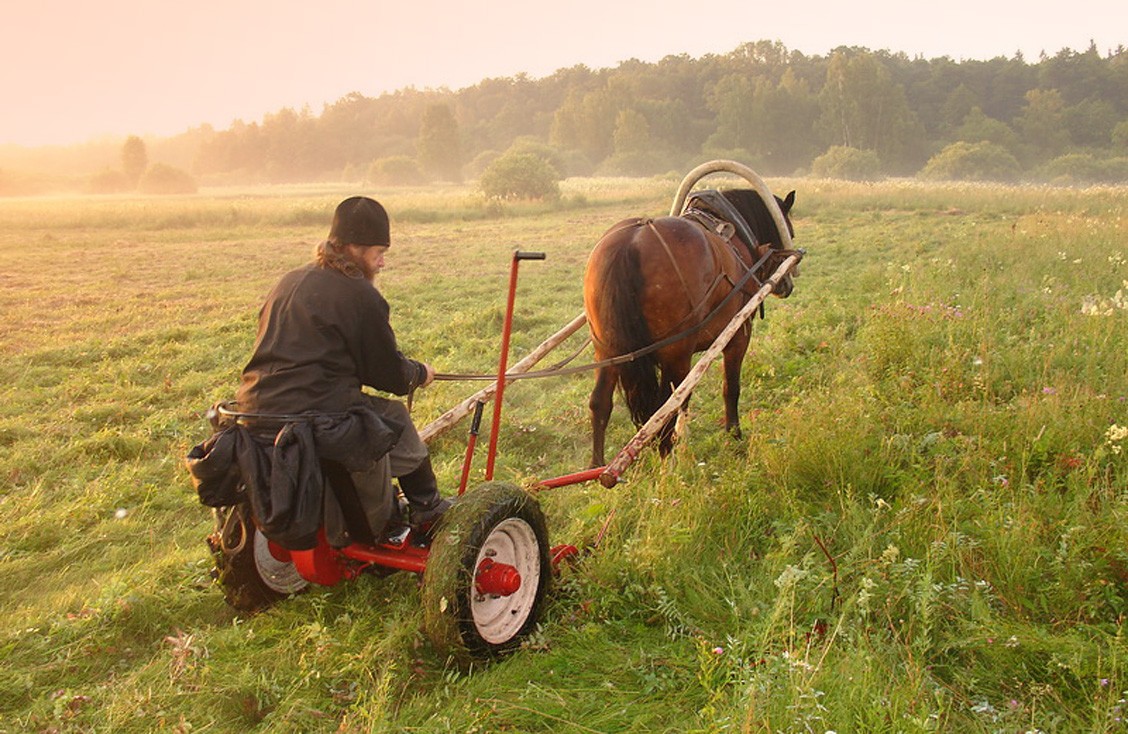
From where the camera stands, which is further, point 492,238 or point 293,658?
point 492,238

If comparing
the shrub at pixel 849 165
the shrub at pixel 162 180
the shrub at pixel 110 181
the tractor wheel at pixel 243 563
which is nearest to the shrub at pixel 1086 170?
A: the shrub at pixel 849 165

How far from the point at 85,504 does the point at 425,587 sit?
345cm

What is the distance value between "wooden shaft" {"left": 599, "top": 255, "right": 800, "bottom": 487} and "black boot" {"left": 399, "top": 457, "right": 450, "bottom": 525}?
81 centimetres

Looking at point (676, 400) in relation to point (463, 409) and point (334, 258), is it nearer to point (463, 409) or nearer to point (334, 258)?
point (463, 409)

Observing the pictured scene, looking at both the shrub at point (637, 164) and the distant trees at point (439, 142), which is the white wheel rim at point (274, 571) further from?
the shrub at point (637, 164)

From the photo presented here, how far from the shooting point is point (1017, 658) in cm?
271

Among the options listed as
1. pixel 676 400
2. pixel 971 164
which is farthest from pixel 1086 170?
pixel 676 400

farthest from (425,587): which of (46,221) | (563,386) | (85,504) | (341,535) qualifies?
(46,221)

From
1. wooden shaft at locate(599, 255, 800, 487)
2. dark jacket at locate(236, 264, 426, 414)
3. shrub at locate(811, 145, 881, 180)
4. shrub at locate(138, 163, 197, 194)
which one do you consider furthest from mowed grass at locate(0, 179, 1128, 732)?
shrub at locate(138, 163, 197, 194)

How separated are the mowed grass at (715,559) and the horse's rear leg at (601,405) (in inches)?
16.1

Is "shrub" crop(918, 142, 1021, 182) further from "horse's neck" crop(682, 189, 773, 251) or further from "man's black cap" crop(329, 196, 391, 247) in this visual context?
"man's black cap" crop(329, 196, 391, 247)

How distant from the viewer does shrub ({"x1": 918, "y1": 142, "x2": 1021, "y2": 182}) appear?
56.9 metres

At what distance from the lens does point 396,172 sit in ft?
221

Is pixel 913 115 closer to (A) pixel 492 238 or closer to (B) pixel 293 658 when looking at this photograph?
(A) pixel 492 238
